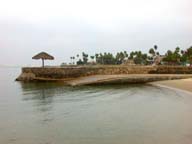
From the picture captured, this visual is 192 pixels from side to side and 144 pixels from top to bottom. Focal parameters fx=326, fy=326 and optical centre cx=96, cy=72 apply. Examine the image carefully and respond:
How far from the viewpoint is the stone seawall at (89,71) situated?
3988cm

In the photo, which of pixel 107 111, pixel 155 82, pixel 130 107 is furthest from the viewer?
pixel 155 82

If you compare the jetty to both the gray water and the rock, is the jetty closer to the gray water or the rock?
the rock

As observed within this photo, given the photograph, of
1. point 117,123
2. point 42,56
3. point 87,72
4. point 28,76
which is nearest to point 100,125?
point 117,123

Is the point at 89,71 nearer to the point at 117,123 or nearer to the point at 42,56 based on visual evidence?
the point at 42,56

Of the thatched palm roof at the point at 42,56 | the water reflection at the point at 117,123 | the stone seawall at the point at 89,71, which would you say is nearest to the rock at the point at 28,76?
the stone seawall at the point at 89,71

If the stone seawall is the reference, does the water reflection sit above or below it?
below

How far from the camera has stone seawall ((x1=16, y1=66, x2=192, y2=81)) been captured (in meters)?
39.9

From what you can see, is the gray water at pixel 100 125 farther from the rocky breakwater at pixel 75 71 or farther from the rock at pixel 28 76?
the rock at pixel 28 76

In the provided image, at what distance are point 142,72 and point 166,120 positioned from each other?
27338 mm

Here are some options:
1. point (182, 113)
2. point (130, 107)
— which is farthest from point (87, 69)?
point (182, 113)

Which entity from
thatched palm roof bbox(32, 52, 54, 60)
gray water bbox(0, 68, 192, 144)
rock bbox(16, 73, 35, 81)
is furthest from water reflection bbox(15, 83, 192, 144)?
rock bbox(16, 73, 35, 81)

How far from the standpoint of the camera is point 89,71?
40.0 metres

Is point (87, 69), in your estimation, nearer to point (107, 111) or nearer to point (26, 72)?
point (26, 72)

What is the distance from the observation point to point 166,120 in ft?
42.3
